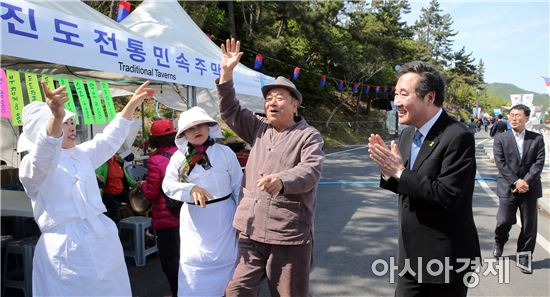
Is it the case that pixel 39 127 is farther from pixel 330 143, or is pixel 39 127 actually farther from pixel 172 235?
pixel 330 143

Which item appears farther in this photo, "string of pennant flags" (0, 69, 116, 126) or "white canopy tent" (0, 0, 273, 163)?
"string of pennant flags" (0, 69, 116, 126)

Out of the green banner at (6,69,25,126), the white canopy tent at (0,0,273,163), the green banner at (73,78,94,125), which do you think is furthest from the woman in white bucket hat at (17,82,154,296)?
the green banner at (73,78,94,125)

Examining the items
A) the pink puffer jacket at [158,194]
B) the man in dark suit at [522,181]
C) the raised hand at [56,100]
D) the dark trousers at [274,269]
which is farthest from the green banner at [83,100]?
the man in dark suit at [522,181]

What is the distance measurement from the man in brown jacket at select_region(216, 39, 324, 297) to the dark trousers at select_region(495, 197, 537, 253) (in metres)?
3.15

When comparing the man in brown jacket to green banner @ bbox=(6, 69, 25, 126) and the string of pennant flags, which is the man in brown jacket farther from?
green banner @ bbox=(6, 69, 25, 126)

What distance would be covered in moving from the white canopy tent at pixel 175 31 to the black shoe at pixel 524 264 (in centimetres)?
438

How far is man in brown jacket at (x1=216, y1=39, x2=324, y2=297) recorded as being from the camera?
248 cm

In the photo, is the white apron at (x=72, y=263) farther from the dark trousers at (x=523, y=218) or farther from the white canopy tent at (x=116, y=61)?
the dark trousers at (x=523, y=218)

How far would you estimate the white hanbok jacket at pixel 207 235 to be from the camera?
3.05 meters

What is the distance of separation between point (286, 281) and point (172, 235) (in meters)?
1.52

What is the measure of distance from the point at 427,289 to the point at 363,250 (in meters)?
3.04

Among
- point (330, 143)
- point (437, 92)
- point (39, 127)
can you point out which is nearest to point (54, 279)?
point (39, 127)

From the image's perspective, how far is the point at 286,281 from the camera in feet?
8.27

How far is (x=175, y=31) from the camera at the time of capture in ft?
23.2
